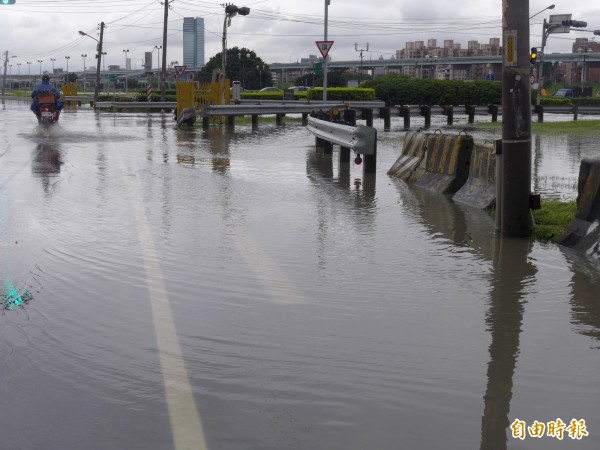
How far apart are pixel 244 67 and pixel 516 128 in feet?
341

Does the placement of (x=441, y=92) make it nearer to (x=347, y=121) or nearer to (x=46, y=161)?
(x=347, y=121)

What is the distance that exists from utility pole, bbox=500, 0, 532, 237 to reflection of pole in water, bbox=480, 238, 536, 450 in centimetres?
33

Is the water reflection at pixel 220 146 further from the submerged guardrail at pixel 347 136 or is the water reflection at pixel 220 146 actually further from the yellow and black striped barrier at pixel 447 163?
the yellow and black striped barrier at pixel 447 163

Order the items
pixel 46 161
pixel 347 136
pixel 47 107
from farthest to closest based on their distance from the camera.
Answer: pixel 47 107 → pixel 46 161 → pixel 347 136

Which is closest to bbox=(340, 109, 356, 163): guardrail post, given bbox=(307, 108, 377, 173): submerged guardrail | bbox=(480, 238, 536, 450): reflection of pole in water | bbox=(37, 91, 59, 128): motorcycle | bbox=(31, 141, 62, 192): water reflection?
bbox=(307, 108, 377, 173): submerged guardrail

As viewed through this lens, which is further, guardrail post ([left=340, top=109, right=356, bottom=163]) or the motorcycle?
the motorcycle

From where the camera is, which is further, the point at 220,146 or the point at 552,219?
the point at 220,146

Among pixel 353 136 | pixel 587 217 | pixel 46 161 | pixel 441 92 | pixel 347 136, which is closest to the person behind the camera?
pixel 587 217

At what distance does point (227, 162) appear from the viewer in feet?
61.4

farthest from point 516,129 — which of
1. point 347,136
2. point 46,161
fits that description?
point 46,161

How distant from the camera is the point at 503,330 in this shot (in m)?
6.19

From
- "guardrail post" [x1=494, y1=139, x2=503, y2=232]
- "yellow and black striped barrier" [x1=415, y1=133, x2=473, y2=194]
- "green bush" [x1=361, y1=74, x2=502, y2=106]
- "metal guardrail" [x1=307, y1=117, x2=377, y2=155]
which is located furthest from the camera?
"green bush" [x1=361, y1=74, x2=502, y2=106]

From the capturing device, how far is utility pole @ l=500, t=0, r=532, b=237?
32.0ft

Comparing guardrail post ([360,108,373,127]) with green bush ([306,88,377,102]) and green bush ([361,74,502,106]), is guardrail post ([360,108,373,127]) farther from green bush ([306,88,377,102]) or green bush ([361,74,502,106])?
green bush ([361,74,502,106])
